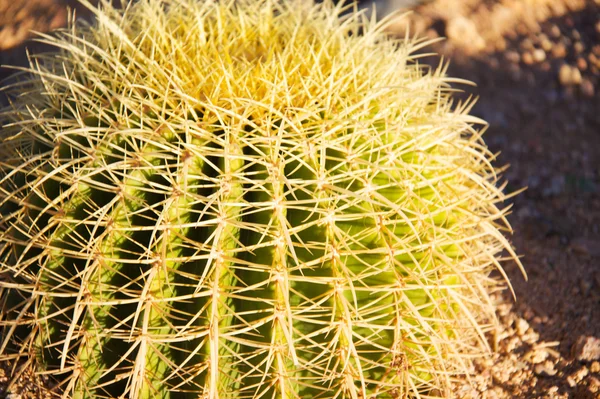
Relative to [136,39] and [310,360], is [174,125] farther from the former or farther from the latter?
[310,360]

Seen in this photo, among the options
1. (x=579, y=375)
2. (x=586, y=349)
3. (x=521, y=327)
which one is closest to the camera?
(x=579, y=375)

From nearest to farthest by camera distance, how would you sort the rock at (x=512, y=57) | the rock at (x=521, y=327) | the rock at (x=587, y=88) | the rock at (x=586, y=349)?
the rock at (x=586, y=349) → the rock at (x=521, y=327) → the rock at (x=587, y=88) → the rock at (x=512, y=57)

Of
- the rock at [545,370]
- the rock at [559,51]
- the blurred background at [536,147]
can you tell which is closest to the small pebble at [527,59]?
the blurred background at [536,147]

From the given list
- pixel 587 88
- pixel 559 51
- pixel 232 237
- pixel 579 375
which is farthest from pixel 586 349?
pixel 559 51

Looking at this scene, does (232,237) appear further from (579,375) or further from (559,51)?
(559,51)

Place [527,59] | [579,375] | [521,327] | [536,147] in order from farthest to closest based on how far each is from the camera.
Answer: [527,59]
[536,147]
[521,327]
[579,375]

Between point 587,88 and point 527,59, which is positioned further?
point 527,59

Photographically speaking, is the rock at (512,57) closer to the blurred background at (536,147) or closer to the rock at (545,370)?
the blurred background at (536,147)

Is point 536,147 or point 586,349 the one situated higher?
point 586,349
